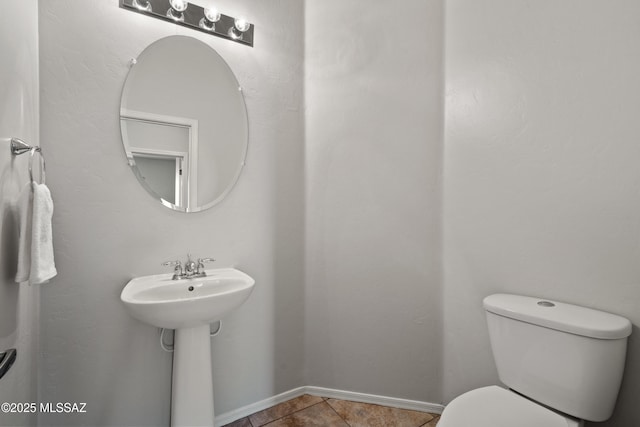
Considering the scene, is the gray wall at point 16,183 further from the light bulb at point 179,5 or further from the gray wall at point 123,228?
the light bulb at point 179,5

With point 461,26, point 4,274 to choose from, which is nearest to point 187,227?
point 4,274

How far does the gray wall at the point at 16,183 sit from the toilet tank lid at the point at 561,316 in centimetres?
167

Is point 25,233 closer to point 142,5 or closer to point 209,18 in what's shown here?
point 142,5

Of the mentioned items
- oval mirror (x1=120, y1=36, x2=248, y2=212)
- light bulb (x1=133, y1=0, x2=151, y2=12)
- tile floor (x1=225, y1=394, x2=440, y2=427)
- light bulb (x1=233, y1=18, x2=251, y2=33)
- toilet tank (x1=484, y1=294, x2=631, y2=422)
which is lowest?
tile floor (x1=225, y1=394, x2=440, y2=427)

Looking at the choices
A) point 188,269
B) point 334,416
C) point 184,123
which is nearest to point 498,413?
point 334,416

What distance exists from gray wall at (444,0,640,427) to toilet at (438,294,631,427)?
0.17 meters

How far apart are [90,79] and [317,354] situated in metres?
1.83

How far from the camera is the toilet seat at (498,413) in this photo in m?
0.91

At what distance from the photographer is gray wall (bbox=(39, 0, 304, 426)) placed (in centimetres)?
122

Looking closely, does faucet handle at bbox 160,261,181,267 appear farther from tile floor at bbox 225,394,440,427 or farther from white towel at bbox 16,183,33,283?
tile floor at bbox 225,394,440,427

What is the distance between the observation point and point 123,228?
133 centimetres

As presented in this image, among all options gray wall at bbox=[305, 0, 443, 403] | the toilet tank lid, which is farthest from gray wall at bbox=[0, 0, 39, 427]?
the toilet tank lid

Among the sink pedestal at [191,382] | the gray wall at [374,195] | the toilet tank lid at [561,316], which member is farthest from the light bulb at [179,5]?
the toilet tank lid at [561,316]

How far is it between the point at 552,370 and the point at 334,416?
3.52ft
